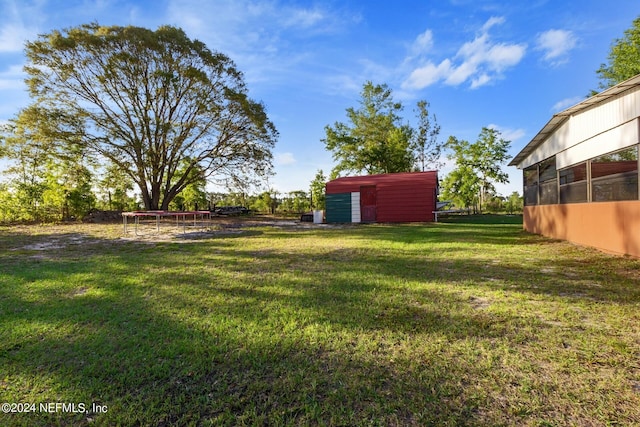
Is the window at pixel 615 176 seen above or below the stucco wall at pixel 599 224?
above

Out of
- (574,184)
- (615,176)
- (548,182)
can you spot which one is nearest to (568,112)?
(574,184)

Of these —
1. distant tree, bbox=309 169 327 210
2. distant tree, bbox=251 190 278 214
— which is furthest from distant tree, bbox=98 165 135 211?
distant tree, bbox=309 169 327 210

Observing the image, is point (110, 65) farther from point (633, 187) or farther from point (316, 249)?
point (633, 187)

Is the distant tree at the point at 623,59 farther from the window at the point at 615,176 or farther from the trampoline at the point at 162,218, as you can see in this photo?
the trampoline at the point at 162,218

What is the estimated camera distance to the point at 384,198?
15.3 meters

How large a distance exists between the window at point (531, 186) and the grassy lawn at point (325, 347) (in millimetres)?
6230

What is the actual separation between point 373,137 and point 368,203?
11.5m

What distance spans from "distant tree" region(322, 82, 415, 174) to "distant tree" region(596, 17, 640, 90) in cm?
1369

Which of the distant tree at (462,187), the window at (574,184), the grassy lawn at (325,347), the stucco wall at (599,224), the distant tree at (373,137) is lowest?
the grassy lawn at (325,347)

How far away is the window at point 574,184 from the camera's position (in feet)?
A: 20.9

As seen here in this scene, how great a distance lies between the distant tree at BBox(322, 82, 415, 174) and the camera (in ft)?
78.5

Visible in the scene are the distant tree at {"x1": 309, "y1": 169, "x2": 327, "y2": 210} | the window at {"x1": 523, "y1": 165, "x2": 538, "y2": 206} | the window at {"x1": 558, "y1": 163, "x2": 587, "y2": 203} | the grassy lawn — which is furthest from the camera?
the distant tree at {"x1": 309, "y1": 169, "x2": 327, "y2": 210}

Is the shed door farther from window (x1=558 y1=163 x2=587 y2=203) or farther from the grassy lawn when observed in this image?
the grassy lawn

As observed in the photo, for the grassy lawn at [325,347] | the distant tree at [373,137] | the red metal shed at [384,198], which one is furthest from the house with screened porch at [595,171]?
the distant tree at [373,137]
